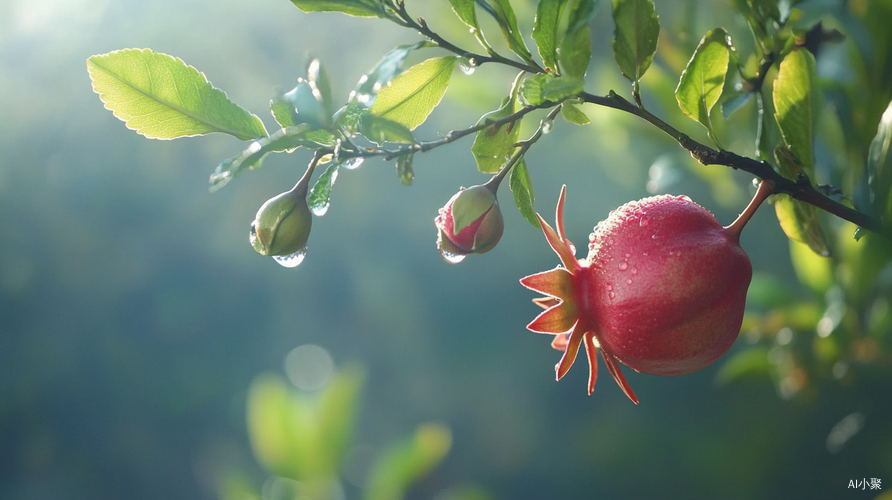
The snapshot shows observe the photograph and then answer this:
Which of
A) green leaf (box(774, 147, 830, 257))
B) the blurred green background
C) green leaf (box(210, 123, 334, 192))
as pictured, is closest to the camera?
green leaf (box(210, 123, 334, 192))

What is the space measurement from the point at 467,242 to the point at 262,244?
0.53 ft

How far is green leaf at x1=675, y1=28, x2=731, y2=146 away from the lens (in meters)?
0.52

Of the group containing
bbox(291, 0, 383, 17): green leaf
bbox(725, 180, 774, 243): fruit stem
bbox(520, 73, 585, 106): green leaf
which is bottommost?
bbox(725, 180, 774, 243): fruit stem

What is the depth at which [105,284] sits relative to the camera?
4.00m

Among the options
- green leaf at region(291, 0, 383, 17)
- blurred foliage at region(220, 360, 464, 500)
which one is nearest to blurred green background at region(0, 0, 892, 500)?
blurred foliage at region(220, 360, 464, 500)

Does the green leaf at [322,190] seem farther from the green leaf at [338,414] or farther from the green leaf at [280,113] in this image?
the green leaf at [338,414]

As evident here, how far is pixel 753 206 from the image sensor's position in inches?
19.9

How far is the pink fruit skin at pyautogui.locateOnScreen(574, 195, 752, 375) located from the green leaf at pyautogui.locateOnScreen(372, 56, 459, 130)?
188 millimetres

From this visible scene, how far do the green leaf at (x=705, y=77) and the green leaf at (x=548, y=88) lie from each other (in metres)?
0.14

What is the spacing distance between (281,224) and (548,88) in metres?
0.23

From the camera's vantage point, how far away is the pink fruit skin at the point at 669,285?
50 cm

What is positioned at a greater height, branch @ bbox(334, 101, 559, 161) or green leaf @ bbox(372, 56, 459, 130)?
green leaf @ bbox(372, 56, 459, 130)

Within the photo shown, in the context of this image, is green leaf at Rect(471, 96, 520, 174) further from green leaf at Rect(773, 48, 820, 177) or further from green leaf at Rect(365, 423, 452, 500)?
green leaf at Rect(365, 423, 452, 500)

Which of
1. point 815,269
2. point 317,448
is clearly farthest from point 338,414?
point 815,269
